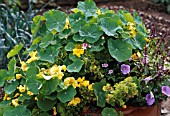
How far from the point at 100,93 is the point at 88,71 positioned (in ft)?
0.43

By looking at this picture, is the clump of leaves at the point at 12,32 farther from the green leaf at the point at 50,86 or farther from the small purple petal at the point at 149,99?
the small purple petal at the point at 149,99

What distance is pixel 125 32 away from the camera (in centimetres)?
235

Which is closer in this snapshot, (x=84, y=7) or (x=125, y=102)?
(x=125, y=102)

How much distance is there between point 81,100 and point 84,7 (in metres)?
0.57

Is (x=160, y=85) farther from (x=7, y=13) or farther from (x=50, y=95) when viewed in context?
(x=7, y=13)

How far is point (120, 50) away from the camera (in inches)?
89.7

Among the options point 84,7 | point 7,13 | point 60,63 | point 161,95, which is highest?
point 84,7

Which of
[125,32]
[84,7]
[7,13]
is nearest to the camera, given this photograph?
[125,32]

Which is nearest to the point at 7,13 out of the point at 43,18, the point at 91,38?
the point at 43,18

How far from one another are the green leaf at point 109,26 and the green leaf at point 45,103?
45 cm

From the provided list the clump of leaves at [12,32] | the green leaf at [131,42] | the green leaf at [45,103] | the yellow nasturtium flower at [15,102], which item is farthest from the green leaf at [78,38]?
the clump of leaves at [12,32]

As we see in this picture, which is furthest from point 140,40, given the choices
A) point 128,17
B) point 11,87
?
point 11,87

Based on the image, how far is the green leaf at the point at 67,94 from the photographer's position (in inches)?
84.9

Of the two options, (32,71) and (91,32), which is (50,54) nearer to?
(32,71)
